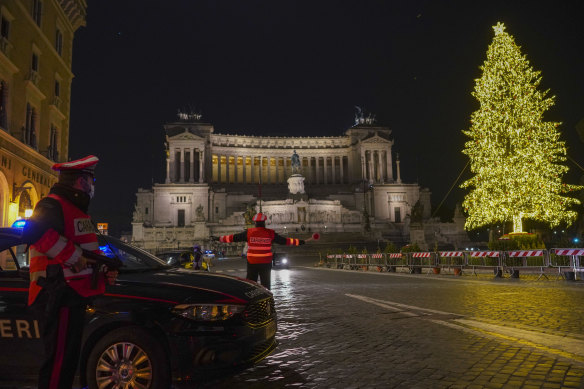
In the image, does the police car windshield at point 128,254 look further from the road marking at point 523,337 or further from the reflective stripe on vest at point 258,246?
the road marking at point 523,337

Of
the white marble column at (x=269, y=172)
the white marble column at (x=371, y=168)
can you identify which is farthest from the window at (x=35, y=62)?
the white marble column at (x=269, y=172)

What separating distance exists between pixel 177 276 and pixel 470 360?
11.6 ft

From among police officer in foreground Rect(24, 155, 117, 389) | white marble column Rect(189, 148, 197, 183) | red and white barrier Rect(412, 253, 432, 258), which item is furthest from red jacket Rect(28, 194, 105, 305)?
white marble column Rect(189, 148, 197, 183)

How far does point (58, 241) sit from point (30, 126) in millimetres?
23769

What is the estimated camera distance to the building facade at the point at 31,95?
19859 mm

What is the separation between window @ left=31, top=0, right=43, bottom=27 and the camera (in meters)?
23.0

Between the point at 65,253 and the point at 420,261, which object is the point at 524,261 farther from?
the point at 65,253

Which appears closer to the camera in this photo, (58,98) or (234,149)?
(58,98)

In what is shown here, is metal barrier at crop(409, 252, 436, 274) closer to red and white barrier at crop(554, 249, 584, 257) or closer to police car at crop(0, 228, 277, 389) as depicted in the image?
red and white barrier at crop(554, 249, 584, 257)

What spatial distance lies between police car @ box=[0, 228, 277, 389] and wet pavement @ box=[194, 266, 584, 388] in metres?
0.79

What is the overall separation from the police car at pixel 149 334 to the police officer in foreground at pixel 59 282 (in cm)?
42

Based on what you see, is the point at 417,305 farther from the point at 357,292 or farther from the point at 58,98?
the point at 58,98

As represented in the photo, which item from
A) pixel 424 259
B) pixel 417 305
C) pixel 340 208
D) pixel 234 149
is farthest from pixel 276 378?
pixel 234 149

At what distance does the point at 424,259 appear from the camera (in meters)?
24.0
